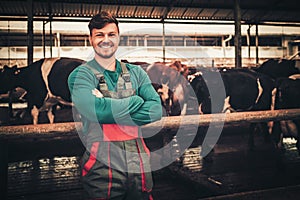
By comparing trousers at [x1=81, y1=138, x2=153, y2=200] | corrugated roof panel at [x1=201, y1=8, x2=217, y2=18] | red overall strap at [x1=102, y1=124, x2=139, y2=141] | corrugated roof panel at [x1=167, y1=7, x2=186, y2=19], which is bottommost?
trousers at [x1=81, y1=138, x2=153, y2=200]

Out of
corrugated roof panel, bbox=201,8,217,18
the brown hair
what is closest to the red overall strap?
the brown hair

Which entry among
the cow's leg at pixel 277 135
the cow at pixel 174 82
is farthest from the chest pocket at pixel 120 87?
the cow's leg at pixel 277 135

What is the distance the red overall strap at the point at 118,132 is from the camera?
5.27 ft

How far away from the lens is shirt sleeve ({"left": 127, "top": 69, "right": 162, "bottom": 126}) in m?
1.65

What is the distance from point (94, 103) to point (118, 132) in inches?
9.4

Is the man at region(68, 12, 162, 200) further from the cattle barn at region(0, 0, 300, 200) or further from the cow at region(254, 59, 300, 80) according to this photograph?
the cow at region(254, 59, 300, 80)

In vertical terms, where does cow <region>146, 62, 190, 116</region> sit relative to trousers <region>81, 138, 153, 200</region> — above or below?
above

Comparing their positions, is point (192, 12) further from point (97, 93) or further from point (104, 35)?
point (97, 93)

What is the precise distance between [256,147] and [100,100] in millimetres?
4948

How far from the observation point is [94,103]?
5.02 ft

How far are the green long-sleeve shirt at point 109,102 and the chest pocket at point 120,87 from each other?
3 centimetres

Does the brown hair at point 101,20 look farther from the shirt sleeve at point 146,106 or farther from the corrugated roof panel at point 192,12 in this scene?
the corrugated roof panel at point 192,12

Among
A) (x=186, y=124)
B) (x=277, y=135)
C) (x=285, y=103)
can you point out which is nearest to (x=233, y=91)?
(x=285, y=103)

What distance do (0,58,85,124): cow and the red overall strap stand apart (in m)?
4.22
